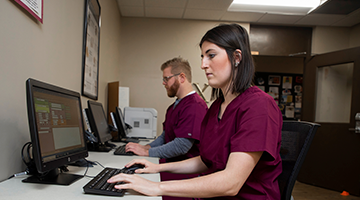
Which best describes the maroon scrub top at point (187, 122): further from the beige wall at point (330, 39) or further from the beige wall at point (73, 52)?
the beige wall at point (330, 39)

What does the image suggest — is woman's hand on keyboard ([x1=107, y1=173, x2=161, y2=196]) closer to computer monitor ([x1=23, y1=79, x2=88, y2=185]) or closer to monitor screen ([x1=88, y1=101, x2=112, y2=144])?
computer monitor ([x1=23, y1=79, x2=88, y2=185])

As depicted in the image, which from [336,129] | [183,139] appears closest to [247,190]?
[183,139]

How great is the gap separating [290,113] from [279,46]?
1714 millimetres

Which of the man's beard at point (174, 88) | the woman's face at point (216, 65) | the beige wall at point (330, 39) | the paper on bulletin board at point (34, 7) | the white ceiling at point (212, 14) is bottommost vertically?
the man's beard at point (174, 88)

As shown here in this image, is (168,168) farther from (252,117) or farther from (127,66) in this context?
(127,66)

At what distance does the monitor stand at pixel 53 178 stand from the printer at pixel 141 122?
5.99 ft

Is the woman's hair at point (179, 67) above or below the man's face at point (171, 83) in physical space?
above

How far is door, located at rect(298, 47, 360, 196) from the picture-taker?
3.05 metres

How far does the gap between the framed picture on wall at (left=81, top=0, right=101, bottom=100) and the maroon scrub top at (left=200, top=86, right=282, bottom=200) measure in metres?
1.34

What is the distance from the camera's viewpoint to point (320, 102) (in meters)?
3.58

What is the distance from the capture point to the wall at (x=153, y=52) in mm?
3928

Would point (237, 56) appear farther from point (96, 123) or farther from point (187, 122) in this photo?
point (96, 123)

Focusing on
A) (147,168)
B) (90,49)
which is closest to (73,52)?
(90,49)

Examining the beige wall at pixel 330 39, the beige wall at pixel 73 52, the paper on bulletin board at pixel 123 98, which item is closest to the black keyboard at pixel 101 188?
the beige wall at pixel 73 52
